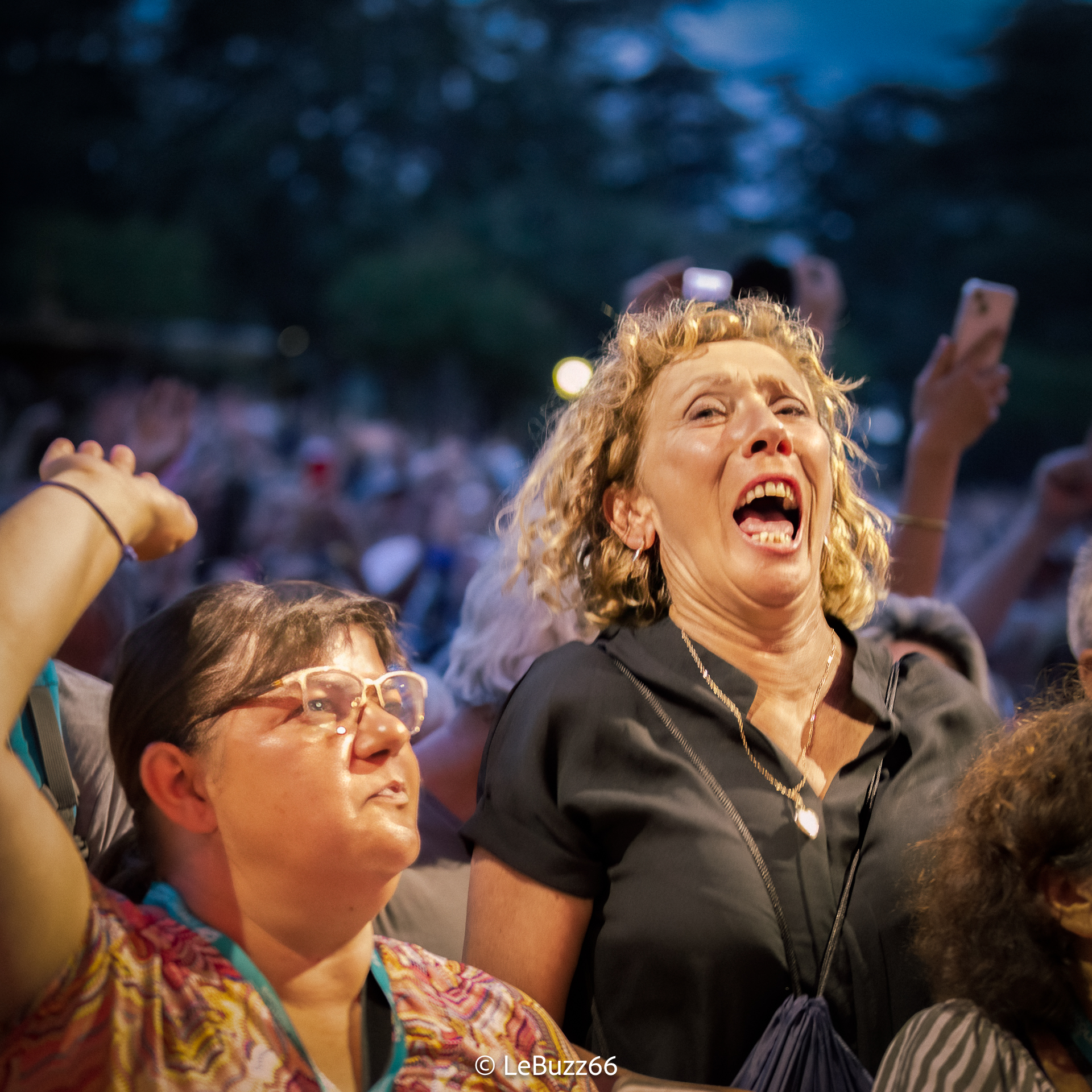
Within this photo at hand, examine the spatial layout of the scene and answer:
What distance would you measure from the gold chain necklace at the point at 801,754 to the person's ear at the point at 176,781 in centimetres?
77

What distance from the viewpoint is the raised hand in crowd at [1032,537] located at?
3.24 metres

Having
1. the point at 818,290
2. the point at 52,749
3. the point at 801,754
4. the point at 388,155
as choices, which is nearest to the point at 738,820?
the point at 801,754

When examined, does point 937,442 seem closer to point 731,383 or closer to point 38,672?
point 731,383

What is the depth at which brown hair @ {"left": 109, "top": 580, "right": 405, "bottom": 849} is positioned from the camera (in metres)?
1.24

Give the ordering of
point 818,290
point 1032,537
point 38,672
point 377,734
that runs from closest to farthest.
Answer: point 38,672
point 377,734
point 818,290
point 1032,537

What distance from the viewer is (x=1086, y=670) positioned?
5.70ft

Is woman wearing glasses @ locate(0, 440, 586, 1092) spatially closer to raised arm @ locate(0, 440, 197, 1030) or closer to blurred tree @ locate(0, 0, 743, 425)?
raised arm @ locate(0, 440, 197, 1030)

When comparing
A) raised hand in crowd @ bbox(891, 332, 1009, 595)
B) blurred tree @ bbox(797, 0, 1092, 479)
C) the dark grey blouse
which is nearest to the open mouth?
the dark grey blouse

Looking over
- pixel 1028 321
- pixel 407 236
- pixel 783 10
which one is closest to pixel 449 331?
pixel 407 236

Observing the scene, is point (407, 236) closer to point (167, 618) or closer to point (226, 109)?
point (226, 109)

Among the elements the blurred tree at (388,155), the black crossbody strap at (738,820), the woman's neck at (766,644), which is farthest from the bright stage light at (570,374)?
the blurred tree at (388,155)

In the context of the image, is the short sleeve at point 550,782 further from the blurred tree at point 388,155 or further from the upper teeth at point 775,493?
the blurred tree at point 388,155

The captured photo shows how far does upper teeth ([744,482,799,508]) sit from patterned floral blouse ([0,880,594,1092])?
0.83m

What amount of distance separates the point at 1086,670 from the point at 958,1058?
0.74 metres
